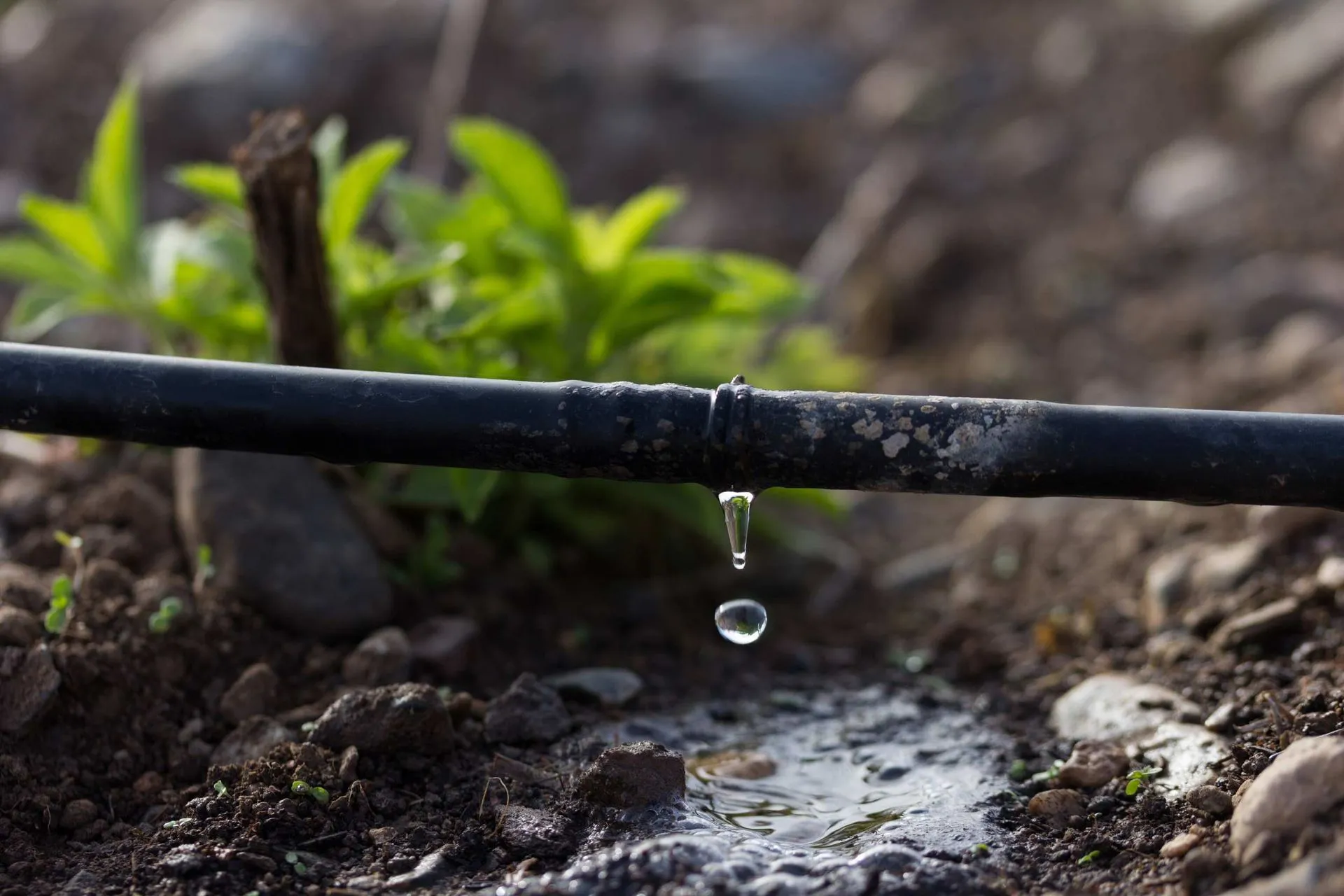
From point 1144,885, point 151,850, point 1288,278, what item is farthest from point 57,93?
point 1144,885

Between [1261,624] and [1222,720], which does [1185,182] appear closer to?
[1261,624]

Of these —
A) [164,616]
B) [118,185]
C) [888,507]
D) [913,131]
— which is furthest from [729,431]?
[913,131]

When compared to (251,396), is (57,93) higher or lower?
higher

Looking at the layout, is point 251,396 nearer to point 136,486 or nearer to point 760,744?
point 136,486

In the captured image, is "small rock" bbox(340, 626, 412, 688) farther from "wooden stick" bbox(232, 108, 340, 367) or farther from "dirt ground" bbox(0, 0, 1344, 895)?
"wooden stick" bbox(232, 108, 340, 367)

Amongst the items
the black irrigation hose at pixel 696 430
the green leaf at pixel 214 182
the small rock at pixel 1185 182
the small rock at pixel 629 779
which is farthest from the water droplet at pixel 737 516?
the small rock at pixel 1185 182

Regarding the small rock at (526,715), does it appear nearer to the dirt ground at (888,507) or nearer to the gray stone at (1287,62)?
the dirt ground at (888,507)
